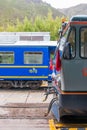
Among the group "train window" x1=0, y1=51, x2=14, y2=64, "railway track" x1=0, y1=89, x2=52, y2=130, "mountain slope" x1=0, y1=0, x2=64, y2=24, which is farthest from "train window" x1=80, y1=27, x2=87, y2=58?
"mountain slope" x1=0, y1=0, x2=64, y2=24

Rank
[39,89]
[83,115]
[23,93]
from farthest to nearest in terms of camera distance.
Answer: [39,89] < [23,93] < [83,115]

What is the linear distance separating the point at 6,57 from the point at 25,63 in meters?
1.13

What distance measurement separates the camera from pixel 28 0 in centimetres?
Answer: 16875

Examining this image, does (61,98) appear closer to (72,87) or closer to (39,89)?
(72,87)

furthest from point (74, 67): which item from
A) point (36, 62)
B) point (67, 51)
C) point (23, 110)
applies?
point (36, 62)

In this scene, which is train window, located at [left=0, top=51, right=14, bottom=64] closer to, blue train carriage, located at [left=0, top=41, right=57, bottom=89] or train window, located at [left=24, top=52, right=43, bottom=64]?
blue train carriage, located at [left=0, top=41, right=57, bottom=89]

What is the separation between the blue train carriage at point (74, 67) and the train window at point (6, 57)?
1551cm

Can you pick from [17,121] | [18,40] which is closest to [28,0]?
[18,40]

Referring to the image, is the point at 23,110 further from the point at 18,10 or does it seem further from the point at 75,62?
the point at 18,10

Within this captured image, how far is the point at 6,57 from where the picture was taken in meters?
21.6

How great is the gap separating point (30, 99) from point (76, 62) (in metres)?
11.9

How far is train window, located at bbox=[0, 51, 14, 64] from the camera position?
2152 cm

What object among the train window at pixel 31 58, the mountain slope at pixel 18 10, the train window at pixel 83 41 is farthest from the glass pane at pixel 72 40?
the mountain slope at pixel 18 10

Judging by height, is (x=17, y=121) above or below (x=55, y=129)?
below
